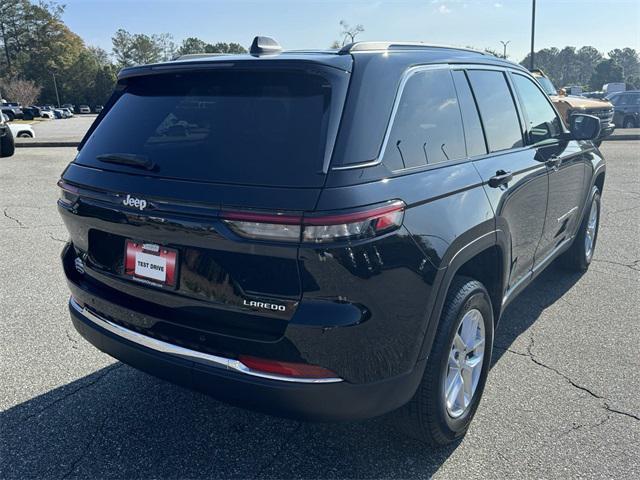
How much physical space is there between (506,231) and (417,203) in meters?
1.00

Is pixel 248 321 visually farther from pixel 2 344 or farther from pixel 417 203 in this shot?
pixel 2 344

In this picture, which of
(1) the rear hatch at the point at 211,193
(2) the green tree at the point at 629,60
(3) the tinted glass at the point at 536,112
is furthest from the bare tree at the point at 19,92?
(2) the green tree at the point at 629,60

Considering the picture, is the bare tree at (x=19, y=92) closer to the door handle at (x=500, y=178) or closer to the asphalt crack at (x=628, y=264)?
the asphalt crack at (x=628, y=264)

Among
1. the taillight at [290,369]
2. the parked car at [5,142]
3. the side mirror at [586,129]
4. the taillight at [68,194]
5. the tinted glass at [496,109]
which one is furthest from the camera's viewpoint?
the parked car at [5,142]

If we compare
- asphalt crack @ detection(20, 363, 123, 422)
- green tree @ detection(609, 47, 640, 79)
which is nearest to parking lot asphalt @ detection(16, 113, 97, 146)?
asphalt crack @ detection(20, 363, 123, 422)

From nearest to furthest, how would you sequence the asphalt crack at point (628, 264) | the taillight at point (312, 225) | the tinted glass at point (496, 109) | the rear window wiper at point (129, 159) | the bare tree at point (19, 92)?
the taillight at point (312, 225), the rear window wiper at point (129, 159), the tinted glass at point (496, 109), the asphalt crack at point (628, 264), the bare tree at point (19, 92)

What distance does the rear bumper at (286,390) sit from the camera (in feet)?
6.79

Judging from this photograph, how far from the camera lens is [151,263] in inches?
90.4

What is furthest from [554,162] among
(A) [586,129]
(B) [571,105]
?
(B) [571,105]

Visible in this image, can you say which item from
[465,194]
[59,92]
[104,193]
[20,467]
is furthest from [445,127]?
[59,92]

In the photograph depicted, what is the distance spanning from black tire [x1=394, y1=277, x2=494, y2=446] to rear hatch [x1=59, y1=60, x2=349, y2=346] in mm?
781

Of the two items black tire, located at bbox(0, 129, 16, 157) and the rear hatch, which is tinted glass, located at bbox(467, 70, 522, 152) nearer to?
the rear hatch

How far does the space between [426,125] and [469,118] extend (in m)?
0.53

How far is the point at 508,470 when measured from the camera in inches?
97.2
